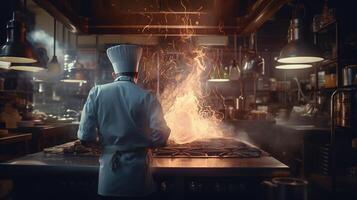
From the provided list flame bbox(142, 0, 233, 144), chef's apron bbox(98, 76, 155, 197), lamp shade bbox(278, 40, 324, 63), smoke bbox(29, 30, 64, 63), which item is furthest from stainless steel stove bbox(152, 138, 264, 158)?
smoke bbox(29, 30, 64, 63)

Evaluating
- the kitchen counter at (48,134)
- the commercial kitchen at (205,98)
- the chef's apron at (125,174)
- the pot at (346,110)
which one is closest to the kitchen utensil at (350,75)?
the commercial kitchen at (205,98)

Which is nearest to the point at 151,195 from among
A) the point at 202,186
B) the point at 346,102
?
the point at 202,186

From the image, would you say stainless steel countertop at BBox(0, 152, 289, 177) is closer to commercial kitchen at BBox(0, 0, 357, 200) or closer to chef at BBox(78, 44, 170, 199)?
commercial kitchen at BBox(0, 0, 357, 200)

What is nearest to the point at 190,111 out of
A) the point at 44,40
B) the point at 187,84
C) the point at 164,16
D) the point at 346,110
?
the point at 164,16

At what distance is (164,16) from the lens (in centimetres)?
335

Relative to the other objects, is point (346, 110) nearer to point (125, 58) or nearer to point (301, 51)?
point (301, 51)

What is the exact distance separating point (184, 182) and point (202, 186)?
0.18 meters

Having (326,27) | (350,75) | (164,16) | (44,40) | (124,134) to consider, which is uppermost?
(44,40)

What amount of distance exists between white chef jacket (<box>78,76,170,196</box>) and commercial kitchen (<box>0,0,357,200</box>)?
0.46ft

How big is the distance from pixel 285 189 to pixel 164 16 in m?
2.02

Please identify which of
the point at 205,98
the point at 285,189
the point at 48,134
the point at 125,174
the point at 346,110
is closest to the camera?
the point at 285,189

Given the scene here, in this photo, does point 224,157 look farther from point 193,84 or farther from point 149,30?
point 193,84

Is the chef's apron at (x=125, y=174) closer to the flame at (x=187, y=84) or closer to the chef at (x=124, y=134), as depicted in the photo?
the chef at (x=124, y=134)

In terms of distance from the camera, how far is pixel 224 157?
2.73m
